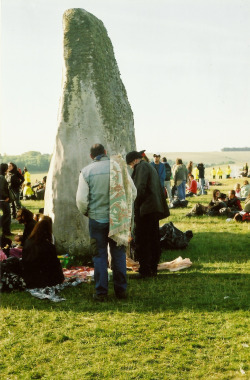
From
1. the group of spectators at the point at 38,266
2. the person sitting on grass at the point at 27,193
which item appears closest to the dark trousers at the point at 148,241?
the group of spectators at the point at 38,266

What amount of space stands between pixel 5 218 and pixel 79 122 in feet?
14.0

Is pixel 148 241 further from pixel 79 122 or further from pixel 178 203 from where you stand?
pixel 178 203

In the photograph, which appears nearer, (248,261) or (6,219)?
(248,261)

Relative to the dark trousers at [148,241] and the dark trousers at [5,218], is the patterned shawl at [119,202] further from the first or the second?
the dark trousers at [5,218]

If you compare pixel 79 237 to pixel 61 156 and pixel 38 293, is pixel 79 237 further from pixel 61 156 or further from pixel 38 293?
pixel 38 293

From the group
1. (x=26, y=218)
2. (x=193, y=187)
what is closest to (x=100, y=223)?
(x=26, y=218)

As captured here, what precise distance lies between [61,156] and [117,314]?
4.57 meters

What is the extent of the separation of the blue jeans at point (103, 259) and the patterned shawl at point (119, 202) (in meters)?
0.16

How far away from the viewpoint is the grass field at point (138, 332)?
4.42m

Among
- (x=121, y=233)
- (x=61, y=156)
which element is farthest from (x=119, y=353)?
(x=61, y=156)

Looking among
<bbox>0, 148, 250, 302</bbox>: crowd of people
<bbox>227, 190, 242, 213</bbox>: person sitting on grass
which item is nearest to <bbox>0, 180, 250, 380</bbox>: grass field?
<bbox>0, 148, 250, 302</bbox>: crowd of people

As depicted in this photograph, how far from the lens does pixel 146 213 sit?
8117 millimetres

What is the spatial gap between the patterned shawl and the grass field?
945mm

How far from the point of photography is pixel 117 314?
19.5 feet
